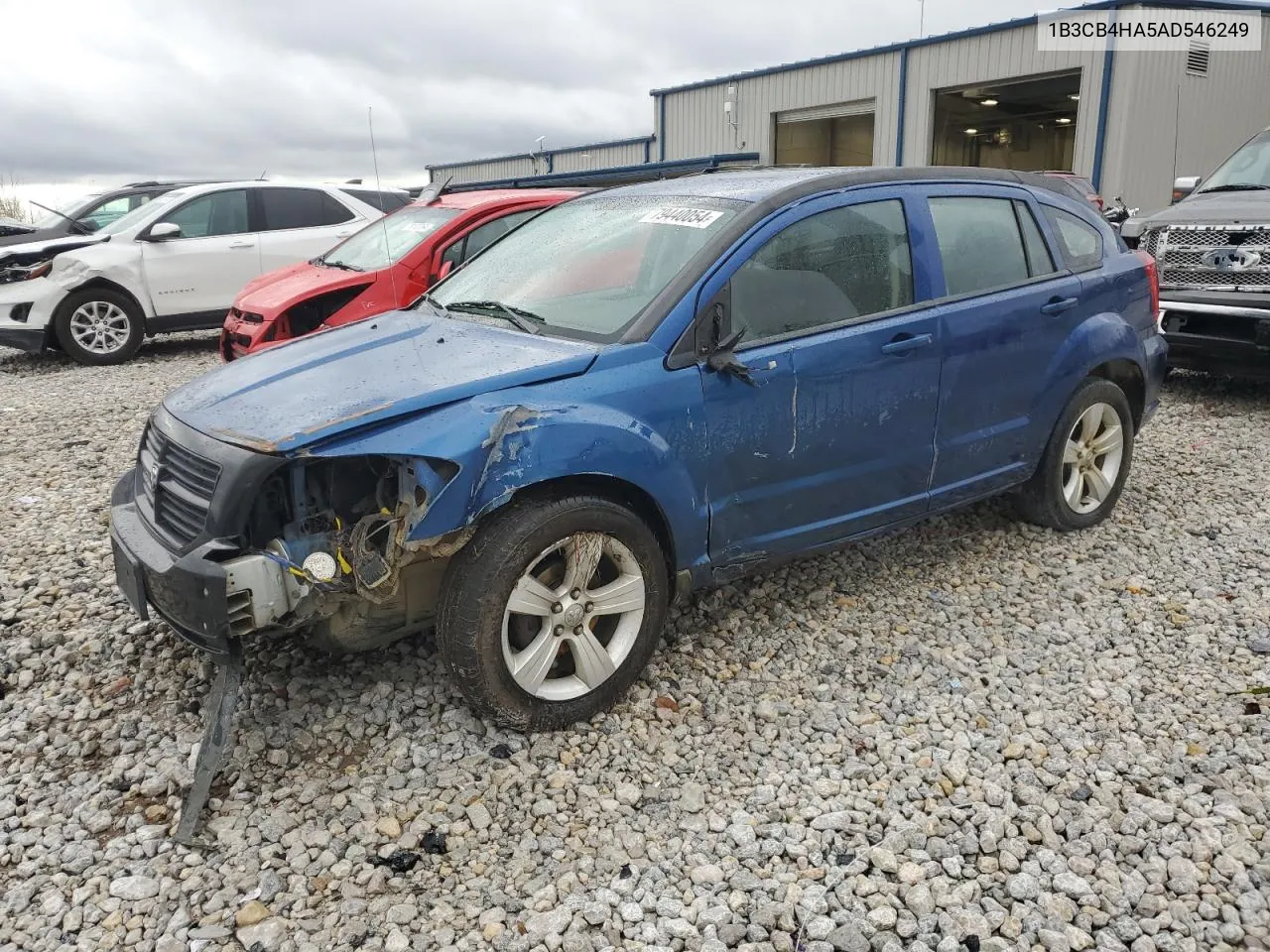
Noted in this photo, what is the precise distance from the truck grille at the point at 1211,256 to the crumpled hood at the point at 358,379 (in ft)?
19.5

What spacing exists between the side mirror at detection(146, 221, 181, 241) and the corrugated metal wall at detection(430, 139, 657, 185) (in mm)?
12881

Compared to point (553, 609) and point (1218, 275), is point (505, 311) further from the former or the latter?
point (1218, 275)

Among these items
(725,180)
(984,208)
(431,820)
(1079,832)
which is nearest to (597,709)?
(431,820)

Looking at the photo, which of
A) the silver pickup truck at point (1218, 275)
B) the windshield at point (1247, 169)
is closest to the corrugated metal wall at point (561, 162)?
the windshield at point (1247, 169)

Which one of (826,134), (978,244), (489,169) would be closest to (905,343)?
(978,244)

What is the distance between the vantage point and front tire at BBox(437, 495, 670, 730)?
2.89 metres

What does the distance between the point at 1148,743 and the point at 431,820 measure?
2.23 metres

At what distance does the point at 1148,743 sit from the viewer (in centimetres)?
307

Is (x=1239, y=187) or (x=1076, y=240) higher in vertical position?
(x=1239, y=187)

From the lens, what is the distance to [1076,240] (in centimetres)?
459

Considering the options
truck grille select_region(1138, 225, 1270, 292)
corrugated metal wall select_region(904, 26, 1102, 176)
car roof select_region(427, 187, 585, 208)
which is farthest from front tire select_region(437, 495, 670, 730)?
corrugated metal wall select_region(904, 26, 1102, 176)

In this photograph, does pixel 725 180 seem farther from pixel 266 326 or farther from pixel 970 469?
pixel 266 326

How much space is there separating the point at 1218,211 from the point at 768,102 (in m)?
14.6

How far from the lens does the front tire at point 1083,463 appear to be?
452 centimetres
